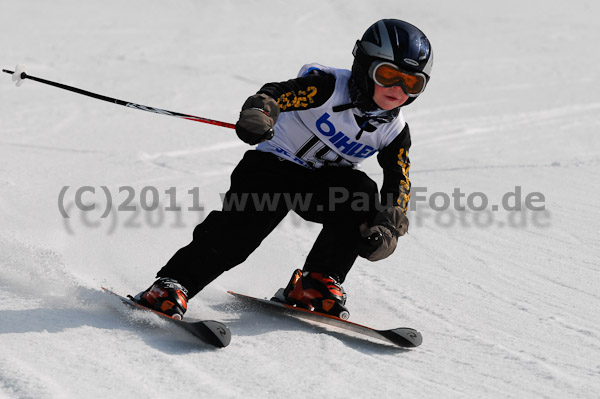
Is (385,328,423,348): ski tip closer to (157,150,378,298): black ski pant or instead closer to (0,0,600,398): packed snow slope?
(0,0,600,398): packed snow slope

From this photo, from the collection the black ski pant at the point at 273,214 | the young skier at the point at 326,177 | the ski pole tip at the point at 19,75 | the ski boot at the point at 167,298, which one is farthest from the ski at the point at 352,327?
the ski pole tip at the point at 19,75

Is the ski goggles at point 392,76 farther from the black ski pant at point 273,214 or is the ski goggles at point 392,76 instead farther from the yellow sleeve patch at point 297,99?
the black ski pant at point 273,214

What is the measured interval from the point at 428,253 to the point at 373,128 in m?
1.54

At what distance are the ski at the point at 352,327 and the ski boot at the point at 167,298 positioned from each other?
0.46 metres

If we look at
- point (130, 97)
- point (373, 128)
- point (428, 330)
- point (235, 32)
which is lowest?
point (428, 330)

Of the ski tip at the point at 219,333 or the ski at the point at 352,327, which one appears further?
the ski at the point at 352,327

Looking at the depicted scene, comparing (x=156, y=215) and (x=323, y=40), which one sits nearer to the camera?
(x=156, y=215)

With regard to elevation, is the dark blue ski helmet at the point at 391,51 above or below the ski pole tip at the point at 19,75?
above

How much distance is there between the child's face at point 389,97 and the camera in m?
3.37

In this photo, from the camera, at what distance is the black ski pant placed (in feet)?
10.9

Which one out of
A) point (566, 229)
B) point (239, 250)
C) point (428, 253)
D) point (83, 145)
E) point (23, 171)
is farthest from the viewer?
point (83, 145)

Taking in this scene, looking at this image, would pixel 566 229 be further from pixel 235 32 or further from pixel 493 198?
pixel 235 32

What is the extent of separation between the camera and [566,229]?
17.7 ft

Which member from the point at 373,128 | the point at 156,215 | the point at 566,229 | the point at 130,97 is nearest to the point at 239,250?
the point at 373,128
